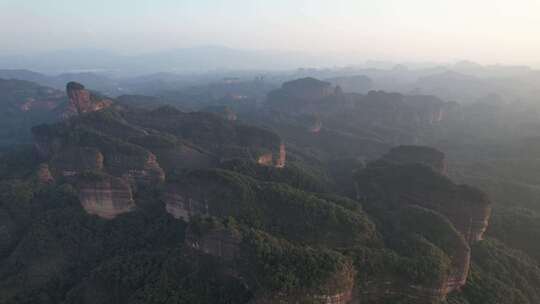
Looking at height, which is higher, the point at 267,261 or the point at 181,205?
the point at 267,261

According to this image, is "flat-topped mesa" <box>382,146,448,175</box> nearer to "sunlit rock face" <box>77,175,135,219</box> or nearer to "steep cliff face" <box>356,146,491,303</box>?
"steep cliff face" <box>356,146,491,303</box>

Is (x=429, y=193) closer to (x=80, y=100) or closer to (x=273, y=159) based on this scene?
(x=273, y=159)

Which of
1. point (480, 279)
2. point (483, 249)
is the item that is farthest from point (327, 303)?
point (483, 249)

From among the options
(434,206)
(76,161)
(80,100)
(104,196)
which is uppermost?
(80,100)

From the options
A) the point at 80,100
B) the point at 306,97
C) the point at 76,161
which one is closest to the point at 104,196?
the point at 76,161

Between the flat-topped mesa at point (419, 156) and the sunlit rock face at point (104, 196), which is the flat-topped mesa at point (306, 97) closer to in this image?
the flat-topped mesa at point (419, 156)

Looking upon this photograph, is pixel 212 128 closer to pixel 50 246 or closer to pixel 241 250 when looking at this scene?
pixel 50 246

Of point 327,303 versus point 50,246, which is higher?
point 327,303

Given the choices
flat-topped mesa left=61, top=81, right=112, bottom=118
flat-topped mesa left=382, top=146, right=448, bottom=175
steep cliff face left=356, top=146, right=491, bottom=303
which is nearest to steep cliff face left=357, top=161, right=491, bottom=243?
steep cliff face left=356, top=146, right=491, bottom=303
